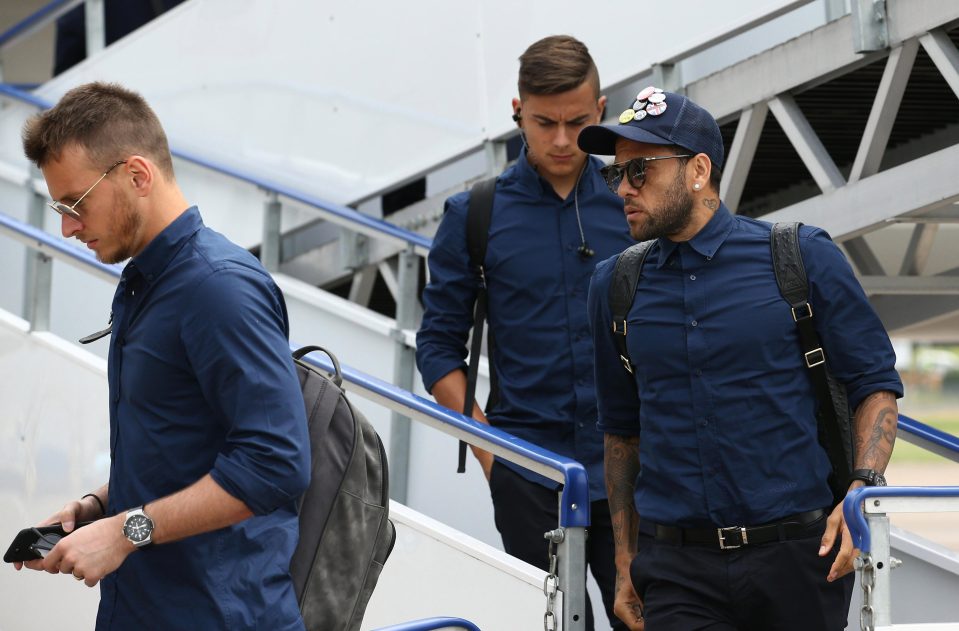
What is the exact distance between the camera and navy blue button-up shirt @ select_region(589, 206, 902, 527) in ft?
9.46

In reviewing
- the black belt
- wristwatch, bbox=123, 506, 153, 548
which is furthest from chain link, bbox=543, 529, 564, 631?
wristwatch, bbox=123, 506, 153, 548

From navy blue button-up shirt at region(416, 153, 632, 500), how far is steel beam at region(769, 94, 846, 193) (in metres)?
1.39

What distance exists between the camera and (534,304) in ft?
12.4

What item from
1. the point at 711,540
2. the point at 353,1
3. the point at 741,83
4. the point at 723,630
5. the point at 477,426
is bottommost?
the point at 723,630

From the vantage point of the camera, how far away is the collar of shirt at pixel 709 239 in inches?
119

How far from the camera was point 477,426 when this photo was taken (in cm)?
338

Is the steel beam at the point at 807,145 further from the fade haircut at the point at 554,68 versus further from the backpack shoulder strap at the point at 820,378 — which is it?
the backpack shoulder strap at the point at 820,378

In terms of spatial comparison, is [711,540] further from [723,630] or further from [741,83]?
[741,83]

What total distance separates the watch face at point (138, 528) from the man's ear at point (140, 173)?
57 cm

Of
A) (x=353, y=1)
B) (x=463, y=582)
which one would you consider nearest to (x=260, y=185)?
(x=353, y=1)

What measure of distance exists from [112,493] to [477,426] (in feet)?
3.78

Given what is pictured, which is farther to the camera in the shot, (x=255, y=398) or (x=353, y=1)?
(x=353, y=1)

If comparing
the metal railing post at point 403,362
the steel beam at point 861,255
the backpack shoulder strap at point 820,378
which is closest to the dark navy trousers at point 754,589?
the backpack shoulder strap at point 820,378

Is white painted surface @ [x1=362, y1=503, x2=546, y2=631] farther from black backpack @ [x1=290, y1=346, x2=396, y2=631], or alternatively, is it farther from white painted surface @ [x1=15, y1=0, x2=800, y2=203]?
white painted surface @ [x1=15, y1=0, x2=800, y2=203]
